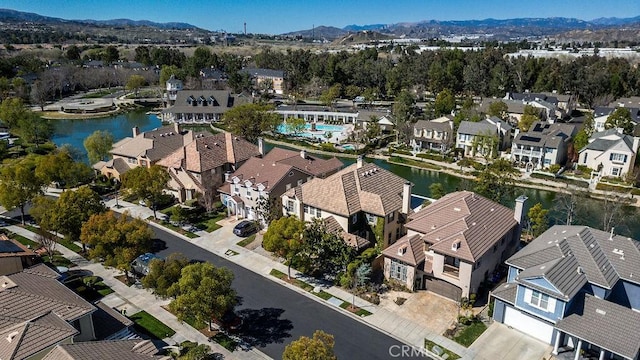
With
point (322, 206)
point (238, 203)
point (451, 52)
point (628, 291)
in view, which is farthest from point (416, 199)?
point (451, 52)

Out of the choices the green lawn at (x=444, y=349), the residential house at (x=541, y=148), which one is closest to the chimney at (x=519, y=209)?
the green lawn at (x=444, y=349)

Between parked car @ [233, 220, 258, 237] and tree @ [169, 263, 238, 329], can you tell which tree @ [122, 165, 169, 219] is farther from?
tree @ [169, 263, 238, 329]

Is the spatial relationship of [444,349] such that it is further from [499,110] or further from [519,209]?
[499,110]

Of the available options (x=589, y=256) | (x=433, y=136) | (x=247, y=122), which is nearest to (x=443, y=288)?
(x=589, y=256)

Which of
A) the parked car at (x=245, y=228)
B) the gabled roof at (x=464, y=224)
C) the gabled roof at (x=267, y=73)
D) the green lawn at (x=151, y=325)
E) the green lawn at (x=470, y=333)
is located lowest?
the green lawn at (x=470, y=333)

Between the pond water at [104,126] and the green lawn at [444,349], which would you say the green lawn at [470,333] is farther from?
the pond water at [104,126]

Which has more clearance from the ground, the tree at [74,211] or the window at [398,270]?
the tree at [74,211]

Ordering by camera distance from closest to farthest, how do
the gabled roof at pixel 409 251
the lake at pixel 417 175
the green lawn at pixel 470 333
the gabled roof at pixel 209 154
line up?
the green lawn at pixel 470 333, the gabled roof at pixel 409 251, the lake at pixel 417 175, the gabled roof at pixel 209 154

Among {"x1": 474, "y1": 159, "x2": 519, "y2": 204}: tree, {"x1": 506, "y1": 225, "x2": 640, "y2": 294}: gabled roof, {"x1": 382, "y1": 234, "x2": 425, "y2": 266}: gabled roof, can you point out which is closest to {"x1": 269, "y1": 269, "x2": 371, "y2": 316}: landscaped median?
{"x1": 382, "y1": 234, "x2": 425, "y2": 266}: gabled roof
